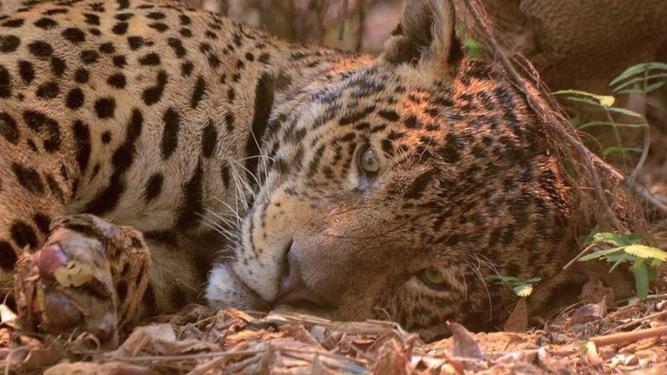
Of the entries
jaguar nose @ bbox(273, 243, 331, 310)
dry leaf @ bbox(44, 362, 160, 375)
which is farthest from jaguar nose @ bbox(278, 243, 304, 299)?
dry leaf @ bbox(44, 362, 160, 375)

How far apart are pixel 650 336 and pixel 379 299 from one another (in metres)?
1.10

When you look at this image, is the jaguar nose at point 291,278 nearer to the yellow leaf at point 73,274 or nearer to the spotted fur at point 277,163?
the spotted fur at point 277,163

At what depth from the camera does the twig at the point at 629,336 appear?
10.9 ft

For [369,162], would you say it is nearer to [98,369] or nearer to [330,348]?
[330,348]

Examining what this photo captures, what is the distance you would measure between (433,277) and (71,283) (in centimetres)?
161

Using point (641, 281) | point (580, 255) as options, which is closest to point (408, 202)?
point (580, 255)

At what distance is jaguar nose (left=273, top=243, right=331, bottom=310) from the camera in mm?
3527

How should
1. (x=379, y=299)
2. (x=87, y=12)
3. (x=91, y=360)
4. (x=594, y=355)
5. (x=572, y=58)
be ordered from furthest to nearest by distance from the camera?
1. (x=572, y=58)
2. (x=87, y=12)
3. (x=379, y=299)
4. (x=594, y=355)
5. (x=91, y=360)

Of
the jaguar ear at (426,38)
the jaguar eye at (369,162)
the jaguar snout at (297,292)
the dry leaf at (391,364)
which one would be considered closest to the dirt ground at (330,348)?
the dry leaf at (391,364)

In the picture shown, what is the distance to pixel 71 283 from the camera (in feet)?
9.93

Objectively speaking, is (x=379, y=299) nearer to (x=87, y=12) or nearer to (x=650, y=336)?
(x=650, y=336)

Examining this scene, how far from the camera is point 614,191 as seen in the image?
174 inches

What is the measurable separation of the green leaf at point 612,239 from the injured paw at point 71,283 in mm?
2066

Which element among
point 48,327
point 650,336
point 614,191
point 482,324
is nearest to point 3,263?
point 48,327
